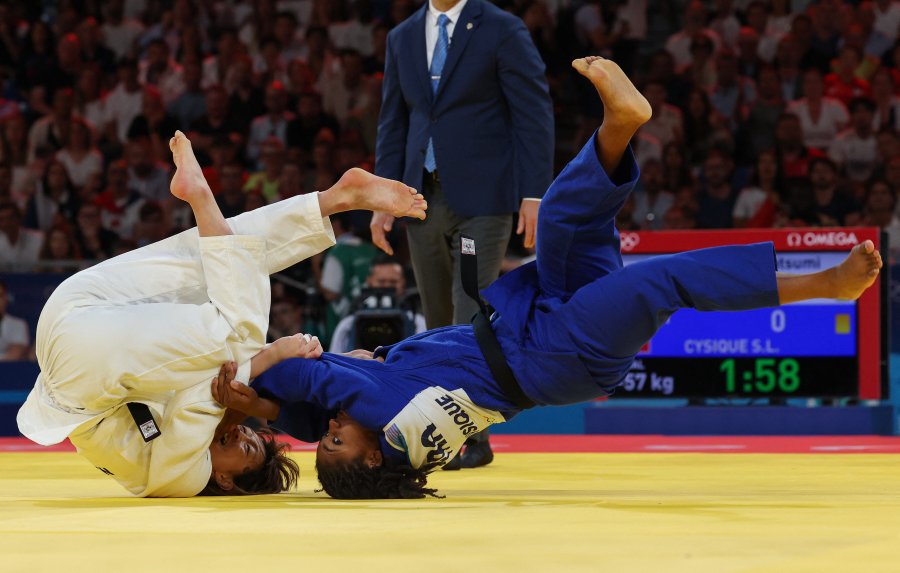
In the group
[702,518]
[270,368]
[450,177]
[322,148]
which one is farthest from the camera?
[322,148]

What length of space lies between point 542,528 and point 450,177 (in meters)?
2.20

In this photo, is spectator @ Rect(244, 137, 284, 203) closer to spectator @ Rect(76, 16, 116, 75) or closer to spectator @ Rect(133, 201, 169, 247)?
spectator @ Rect(133, 201, 169, 247)

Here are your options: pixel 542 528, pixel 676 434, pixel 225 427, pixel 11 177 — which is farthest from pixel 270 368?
pixel 11 177

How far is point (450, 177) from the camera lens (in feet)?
14.2

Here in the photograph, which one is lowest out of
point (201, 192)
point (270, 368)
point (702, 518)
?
point (702, 518)

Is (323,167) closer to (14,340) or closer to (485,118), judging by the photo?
(14,340)

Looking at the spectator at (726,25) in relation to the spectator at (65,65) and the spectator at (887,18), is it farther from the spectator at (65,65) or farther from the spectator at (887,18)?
the spectator at (65,65)

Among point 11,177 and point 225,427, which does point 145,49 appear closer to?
point 11,177

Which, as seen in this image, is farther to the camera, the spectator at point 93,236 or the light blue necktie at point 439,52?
the spectator at point 93,236

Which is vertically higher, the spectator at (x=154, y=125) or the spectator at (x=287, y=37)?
the spectator at (x=287, y=37)

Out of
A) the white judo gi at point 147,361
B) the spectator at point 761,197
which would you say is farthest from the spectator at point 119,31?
the white judo gi at point 147,361

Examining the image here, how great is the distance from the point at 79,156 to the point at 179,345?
21.3 ft

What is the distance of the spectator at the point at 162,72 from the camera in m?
9.73

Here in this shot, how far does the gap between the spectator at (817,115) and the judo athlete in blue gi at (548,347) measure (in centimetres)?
557
